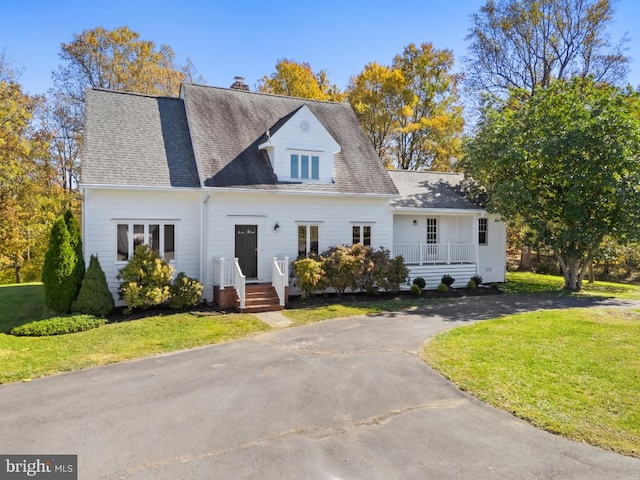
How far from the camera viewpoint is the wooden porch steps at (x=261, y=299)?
13219 millimetres

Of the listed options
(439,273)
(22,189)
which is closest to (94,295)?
(439,273)

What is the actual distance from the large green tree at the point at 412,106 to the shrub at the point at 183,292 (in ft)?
69.0

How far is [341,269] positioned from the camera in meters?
14.8

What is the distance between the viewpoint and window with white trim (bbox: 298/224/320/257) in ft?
51.9

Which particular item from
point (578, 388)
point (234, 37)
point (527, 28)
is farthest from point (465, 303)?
point (527, 28)

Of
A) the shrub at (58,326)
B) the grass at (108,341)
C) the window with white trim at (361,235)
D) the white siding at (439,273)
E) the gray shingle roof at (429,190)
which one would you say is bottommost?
the grass at (108,341)

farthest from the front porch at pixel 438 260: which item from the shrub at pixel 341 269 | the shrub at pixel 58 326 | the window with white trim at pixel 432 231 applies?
the shrub at pixel 58 326

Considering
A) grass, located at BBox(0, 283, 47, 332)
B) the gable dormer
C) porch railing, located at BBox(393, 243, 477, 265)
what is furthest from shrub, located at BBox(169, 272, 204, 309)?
porch railing, located at BBox(393, 243, 477, 265)

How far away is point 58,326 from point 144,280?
2.54 meters

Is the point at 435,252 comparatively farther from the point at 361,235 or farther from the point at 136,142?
the point at 136,142

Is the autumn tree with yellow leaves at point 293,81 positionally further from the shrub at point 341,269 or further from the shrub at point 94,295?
Answer: the shrub at point 94,295

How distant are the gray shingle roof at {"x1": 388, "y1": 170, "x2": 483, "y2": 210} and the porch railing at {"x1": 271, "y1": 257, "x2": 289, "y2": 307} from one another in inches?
247

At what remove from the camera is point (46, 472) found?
454cm

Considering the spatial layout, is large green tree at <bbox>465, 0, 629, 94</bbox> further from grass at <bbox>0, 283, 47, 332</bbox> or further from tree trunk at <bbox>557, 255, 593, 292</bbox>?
grass at <bbox>0, 283, 47, 332</bbox>
